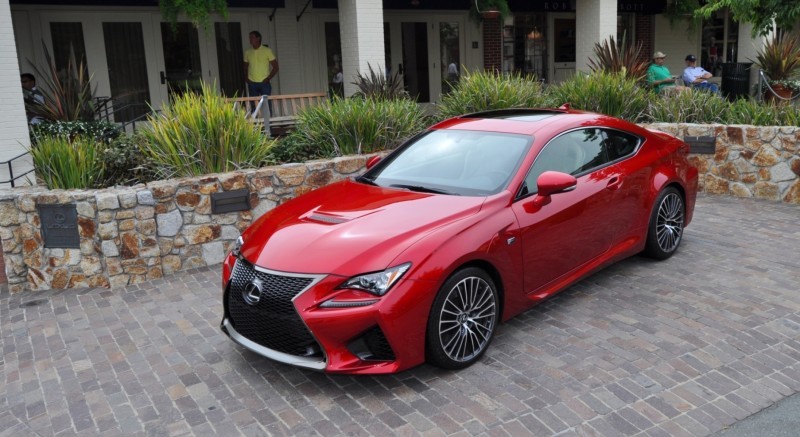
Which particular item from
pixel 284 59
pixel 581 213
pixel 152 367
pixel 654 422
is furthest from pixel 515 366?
pixel 284 59

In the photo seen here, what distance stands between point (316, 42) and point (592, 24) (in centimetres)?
638

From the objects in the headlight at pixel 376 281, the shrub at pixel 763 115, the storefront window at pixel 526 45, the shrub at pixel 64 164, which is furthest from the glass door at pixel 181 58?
the headlight at pixel 376 281

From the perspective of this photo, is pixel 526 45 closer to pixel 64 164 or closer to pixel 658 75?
pixel 658 75

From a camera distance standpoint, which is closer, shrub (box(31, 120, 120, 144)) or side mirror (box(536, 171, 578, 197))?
side mirror (box(536, 171, 578, 197))

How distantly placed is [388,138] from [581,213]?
356 cm

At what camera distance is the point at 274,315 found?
4133mm

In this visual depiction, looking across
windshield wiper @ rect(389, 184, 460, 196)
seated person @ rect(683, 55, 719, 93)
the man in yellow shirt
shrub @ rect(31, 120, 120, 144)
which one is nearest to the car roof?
windshield wiper @ rect(389, 184, 460, 196)

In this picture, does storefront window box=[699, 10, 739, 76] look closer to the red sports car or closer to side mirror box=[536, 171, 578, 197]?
the red sports car

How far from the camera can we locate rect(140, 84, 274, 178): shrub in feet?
23.0

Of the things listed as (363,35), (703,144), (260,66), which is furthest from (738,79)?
(260,66)

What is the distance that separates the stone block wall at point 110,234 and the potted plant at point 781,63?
42.5ft

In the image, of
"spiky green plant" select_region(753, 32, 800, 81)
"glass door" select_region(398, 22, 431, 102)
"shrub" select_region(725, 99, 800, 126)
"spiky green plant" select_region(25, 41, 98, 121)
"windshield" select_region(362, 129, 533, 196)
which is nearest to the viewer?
"windshield" select_region(362, 129, 533, 196)

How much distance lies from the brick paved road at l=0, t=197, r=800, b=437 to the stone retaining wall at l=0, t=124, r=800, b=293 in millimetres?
402

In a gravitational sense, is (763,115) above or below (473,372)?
above
